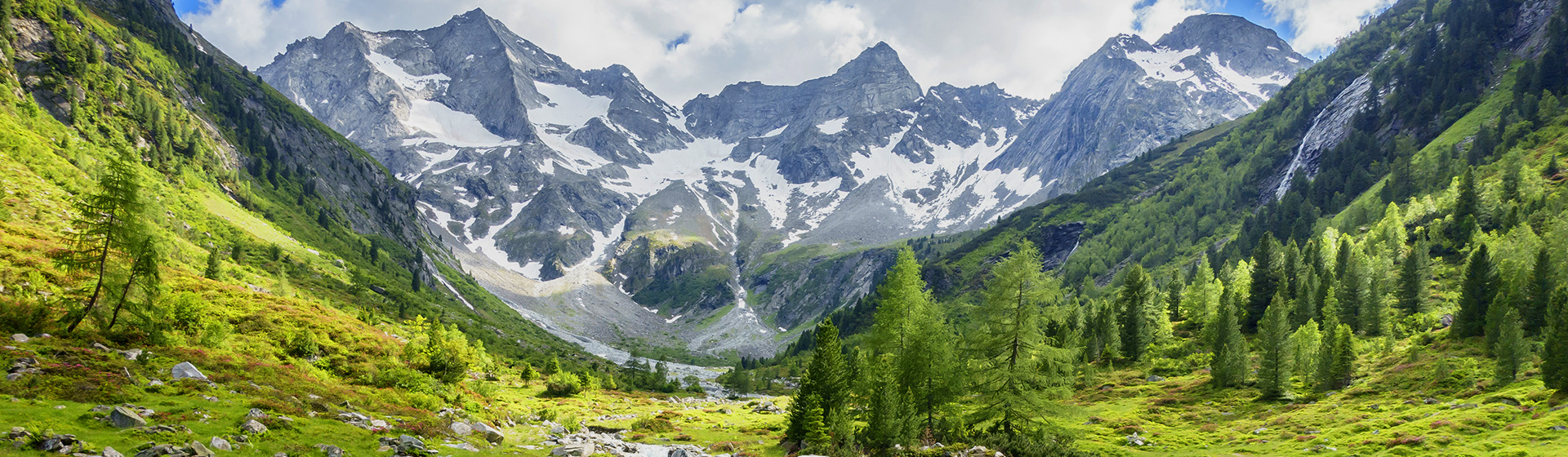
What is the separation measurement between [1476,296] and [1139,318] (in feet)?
96.0

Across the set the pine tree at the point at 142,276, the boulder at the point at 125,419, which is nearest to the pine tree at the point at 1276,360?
the boulder at the point at 125,419

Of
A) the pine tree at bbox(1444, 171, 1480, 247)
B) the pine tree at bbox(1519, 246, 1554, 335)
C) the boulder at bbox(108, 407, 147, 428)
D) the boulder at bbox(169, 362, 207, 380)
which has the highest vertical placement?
the pine tree at bbox(1444, 171, 1480, 247)

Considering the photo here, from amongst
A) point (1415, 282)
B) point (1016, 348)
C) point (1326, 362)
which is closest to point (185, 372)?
point (1016, 348)

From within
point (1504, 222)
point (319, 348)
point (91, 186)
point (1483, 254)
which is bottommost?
point (319, 348)

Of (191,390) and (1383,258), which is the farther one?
(1383,258)

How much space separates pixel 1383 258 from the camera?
84.4 m

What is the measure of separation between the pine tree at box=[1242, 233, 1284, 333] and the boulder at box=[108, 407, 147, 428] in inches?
3989

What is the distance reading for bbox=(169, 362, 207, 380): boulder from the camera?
2639 cm

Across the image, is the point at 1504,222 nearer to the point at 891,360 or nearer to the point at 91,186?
the point at 891,360

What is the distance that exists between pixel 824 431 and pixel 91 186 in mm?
87705

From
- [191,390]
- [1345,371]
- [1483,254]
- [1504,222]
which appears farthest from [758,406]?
[1504,222]

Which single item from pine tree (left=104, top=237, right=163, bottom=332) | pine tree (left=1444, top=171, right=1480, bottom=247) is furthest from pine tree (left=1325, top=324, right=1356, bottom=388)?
pine tree (left=104, top=237, right=163, bottom=332)

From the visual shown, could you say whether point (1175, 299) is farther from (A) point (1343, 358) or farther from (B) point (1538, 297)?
(A) point (1343, 358)

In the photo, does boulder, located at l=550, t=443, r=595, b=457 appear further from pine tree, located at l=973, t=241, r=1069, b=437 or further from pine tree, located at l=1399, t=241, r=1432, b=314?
pine tree, located at l=1399, t=241, r=1432, b=314
